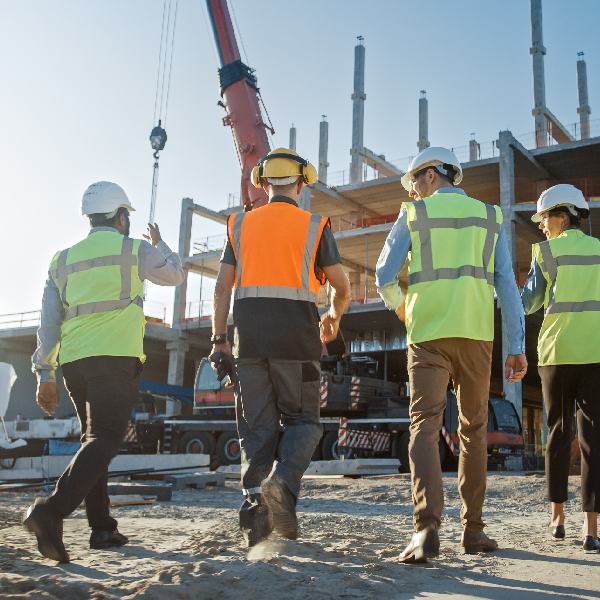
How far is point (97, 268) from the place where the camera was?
3.28 meters

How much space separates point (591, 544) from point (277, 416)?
143cm

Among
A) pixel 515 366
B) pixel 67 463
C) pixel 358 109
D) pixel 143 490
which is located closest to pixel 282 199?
pixel 515 366

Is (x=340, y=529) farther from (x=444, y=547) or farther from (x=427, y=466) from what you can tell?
(x=427, y=466)

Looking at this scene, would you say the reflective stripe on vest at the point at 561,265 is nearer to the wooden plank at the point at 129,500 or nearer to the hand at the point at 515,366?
the hand at the point at 515,366

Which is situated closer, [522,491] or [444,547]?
[444,547]

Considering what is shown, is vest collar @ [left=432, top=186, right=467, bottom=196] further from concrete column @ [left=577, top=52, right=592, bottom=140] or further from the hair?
concrete column @ [left=577, top=52, right=592, bottom=140]

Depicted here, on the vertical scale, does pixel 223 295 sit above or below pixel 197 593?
above

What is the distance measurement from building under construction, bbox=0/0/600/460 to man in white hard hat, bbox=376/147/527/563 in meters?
20.6

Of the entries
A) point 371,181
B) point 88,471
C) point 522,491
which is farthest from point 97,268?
point 371,181

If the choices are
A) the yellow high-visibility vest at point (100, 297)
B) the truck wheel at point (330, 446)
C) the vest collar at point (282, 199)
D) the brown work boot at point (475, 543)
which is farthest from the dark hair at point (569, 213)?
the truck wheel at point (330, 446)

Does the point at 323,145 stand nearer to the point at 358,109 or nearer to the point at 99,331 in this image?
the point at 358,109

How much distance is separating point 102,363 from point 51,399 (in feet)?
1.63

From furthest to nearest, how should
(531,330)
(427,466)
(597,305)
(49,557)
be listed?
(531,330), (597,305), (427,466), (49,557)

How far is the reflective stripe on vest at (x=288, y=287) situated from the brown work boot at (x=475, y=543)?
1.18 m
